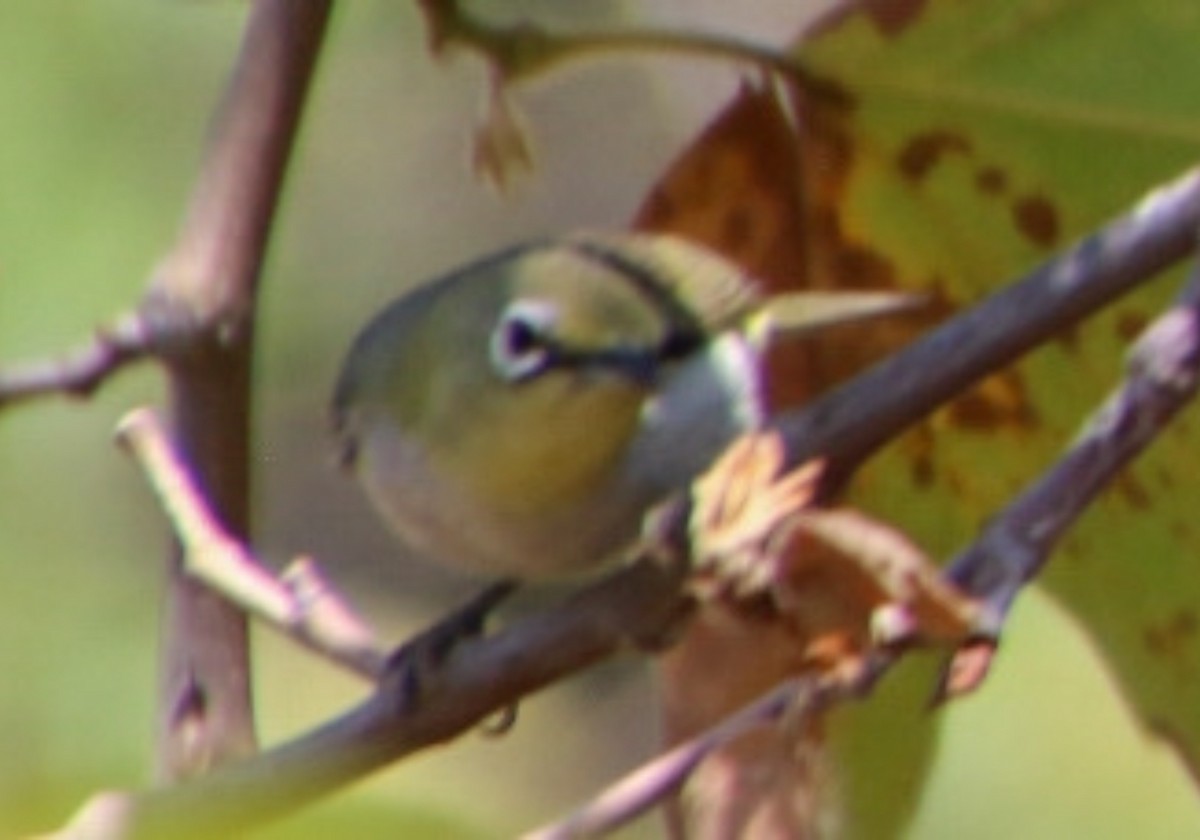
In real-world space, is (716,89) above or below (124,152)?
below

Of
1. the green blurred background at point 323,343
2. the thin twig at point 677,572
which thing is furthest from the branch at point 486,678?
the green blurred background at point 323,343

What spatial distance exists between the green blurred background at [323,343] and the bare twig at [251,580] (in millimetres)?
53

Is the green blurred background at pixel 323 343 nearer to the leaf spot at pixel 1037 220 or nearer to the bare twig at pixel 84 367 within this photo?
the bare twig at pixel 84 367

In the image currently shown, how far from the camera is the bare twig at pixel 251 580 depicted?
2.39ft

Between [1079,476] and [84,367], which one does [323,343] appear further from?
[1079,476]

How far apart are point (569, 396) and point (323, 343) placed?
3.71 feet

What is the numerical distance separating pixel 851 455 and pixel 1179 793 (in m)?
0.92

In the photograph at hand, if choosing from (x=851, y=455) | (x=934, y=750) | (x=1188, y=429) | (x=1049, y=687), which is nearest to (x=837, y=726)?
(x=934, y=750)

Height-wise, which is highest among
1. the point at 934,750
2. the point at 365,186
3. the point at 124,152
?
the point at 365,186

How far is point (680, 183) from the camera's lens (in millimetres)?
908

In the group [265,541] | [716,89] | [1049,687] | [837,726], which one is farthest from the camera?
[265,541]

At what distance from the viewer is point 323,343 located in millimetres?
2027

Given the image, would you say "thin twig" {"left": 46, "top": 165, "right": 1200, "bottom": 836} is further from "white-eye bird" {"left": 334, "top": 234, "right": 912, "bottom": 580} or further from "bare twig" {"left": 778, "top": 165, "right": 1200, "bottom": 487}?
"white-eye bird" {"left": 334, "top": 234, "right": 912, "bottom": 580}

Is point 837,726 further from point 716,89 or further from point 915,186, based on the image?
point 716,89
